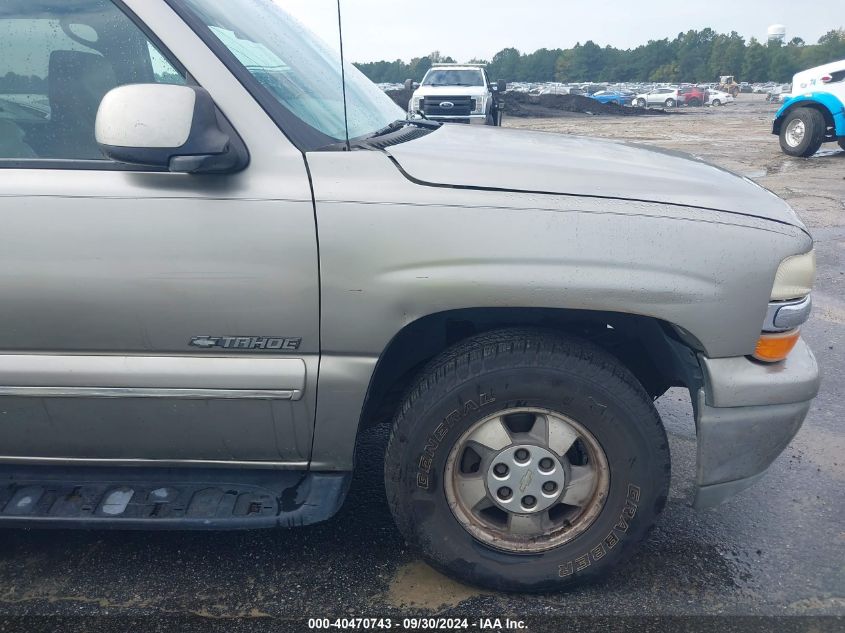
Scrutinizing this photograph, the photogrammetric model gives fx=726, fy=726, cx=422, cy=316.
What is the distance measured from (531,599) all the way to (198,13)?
206 centimetres

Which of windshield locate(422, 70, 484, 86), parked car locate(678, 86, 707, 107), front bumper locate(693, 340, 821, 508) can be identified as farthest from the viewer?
parked car locate(678, 86, 707, 107)

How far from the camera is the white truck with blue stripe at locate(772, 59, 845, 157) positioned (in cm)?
1296

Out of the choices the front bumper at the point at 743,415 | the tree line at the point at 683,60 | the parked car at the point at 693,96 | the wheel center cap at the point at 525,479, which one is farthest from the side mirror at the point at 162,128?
the tree line at the point at 683,60

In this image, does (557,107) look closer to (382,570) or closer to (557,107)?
(557,107)

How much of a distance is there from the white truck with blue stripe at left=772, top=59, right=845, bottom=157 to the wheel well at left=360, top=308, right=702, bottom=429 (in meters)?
12.9

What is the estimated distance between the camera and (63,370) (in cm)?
210

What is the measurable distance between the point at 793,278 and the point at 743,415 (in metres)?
0.42

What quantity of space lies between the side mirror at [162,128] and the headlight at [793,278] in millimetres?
1607

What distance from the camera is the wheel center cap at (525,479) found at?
7.14ft

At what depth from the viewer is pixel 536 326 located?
2.25 metres

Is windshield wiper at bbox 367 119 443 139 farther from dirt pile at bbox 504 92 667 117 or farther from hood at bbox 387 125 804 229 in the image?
dirt pile at bbox 504 92 667 117

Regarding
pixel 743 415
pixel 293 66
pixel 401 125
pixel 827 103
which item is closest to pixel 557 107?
pixel 827 103

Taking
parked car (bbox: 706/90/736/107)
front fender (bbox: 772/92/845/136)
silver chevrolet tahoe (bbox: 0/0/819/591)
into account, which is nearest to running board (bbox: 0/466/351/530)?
silver chevrolet tahoe (bbox: 0/0/819/591)

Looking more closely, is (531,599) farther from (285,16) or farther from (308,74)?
(285,16)
